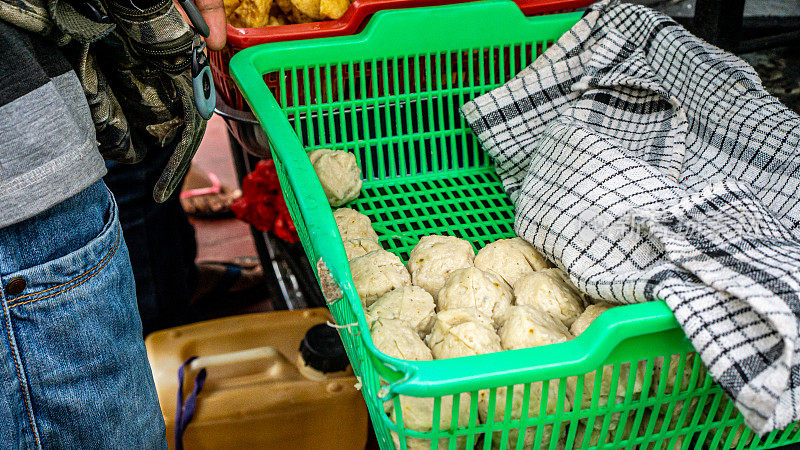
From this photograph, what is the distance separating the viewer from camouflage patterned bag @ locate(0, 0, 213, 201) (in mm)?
858

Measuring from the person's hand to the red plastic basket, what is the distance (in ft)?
0.48

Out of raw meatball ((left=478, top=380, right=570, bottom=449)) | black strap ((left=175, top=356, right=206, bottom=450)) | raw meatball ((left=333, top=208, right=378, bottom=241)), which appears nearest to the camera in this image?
raw meatball ((left=478, top=380, right=570, bottom=449))

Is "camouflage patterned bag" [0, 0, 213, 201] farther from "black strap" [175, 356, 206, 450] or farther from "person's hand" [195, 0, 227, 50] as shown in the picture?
"black strap" [175, 356, 206, 450]

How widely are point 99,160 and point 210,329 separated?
80 cm

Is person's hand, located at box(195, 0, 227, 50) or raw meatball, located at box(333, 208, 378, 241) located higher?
person's hand, located at box(195, 0, 227, 50)

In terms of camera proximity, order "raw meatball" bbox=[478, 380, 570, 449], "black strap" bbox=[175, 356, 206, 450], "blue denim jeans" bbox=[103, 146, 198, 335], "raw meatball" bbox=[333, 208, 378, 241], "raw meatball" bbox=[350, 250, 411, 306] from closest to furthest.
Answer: "raw meatball" bbox=[478, 380, 570, 449] → "raw meatball" bbox=[350, 250, 411, 306] → "raw meatball" bbox=[333, 208, 378, 241] → "black strap" bbox=[175, 356, 206, 450] → "blue denim jeans" bbox=[103, 146, 198, 335]

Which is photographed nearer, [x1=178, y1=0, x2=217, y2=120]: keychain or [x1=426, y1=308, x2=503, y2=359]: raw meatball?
[x1=426, y1=308, x2=503, y2=359]: raw meatball

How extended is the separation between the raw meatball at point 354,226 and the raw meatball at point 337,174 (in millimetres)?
A: 54

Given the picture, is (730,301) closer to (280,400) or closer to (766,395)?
(766,395)

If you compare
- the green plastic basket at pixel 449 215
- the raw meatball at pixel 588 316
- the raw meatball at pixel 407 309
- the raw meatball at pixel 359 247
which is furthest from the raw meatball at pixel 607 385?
the raw meatball at pixel 359 247

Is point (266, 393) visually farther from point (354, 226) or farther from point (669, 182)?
point (669, 182)

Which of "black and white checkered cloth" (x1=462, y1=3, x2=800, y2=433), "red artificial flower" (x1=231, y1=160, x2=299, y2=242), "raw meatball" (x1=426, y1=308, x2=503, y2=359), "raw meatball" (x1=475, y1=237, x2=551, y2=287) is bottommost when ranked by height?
"red artificial flower" (x1=231, y1=160, x2=299, y2=242)

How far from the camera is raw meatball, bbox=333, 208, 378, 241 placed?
4.10 ft

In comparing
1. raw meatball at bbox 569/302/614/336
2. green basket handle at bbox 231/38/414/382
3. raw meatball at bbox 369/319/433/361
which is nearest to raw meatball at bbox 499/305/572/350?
raw meatball at bbox 569/302/614/336
